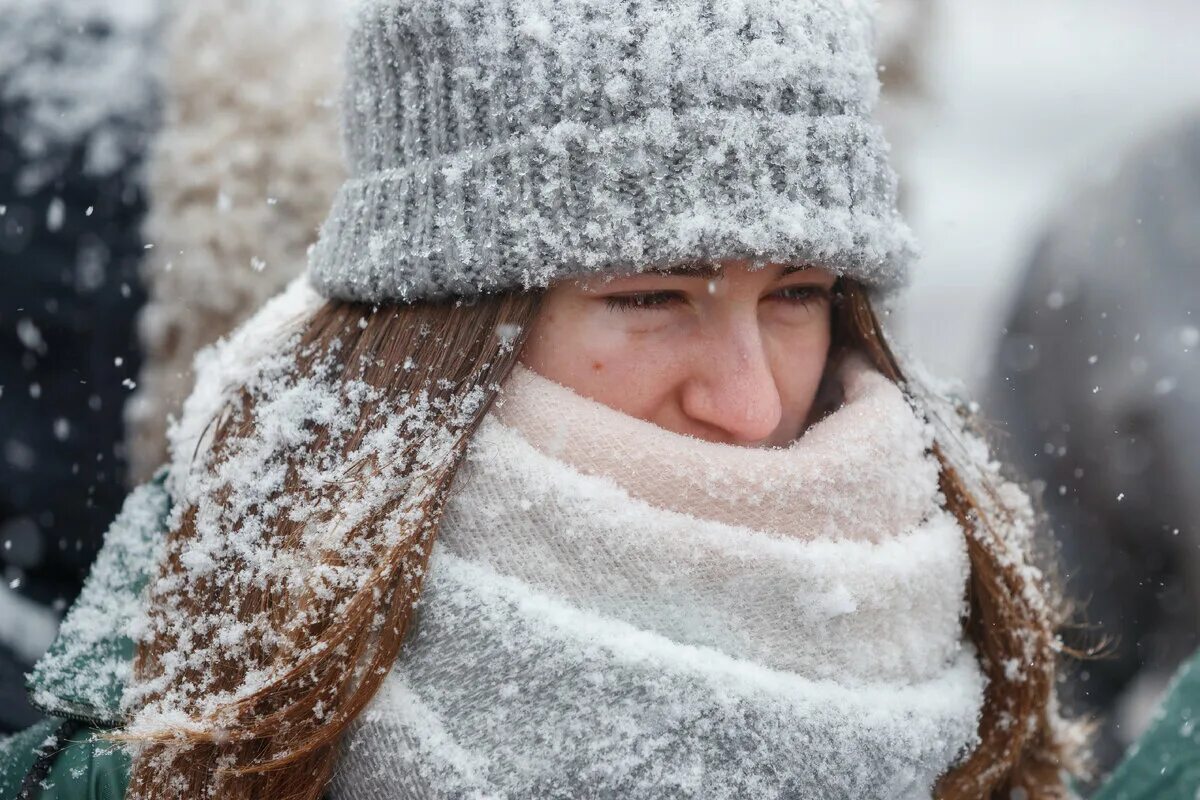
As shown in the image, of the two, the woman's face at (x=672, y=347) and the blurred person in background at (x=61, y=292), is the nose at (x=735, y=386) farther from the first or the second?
the blurred person in background at (x=61, y=292)

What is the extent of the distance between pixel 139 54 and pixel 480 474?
1.72 m

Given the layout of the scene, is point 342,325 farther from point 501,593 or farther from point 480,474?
point 501,593

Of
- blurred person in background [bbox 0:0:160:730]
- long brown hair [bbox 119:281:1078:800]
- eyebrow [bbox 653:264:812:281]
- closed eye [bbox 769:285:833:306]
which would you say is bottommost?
blurred person in background [bbox 0:0:160:730]

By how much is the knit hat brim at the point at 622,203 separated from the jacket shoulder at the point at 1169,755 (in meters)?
0.96

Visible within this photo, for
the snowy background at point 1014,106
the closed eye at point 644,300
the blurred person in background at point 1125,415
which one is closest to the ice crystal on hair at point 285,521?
the closed eye at point 644,300

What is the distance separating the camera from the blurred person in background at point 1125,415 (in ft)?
10.1

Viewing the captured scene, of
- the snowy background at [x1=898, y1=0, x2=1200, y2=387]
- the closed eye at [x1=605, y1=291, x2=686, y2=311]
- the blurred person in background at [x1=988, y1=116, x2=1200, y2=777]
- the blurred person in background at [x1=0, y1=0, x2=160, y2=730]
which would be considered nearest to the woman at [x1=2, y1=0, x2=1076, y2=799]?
the closed eye at [x1=605, y1=291, x2=686, y2=311]

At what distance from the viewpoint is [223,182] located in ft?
8.20

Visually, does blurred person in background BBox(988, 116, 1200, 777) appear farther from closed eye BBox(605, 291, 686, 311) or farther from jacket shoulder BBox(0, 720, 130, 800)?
jacket shoulder BBox(0, 720, 130, 800)

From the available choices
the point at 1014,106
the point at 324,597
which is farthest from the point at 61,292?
the point at 1014,106

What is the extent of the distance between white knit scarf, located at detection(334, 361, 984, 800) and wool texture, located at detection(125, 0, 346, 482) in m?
1.31

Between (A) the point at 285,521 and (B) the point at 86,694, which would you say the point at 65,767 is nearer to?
(B) the point at 86,694

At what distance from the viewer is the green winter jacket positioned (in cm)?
148

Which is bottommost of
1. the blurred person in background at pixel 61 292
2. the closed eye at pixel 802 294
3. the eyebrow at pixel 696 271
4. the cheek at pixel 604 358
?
the blurred person in background at pixel 61 292
